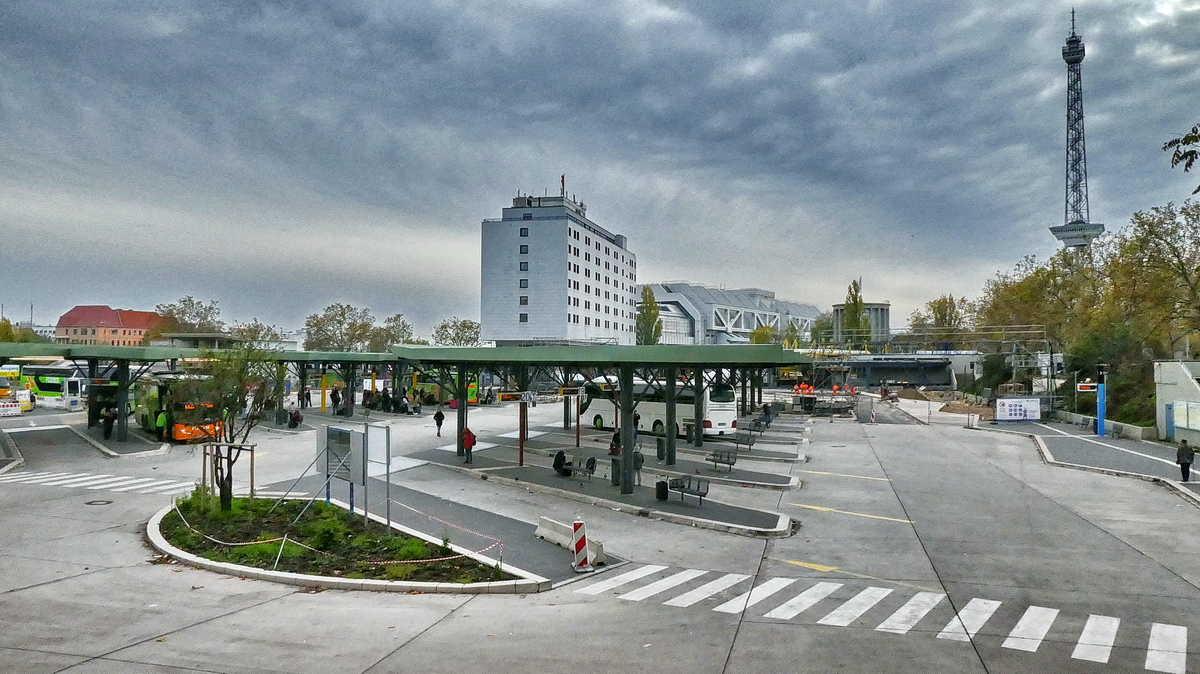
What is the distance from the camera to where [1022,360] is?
5316 cm

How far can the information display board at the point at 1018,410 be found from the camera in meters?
43.3

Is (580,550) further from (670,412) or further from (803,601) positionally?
(670,412)

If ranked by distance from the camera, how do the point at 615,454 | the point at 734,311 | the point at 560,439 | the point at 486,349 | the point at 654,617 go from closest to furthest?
the point at 654,617 → the point at 615,454 → the point at 486,349 → the point at 560,439 → the point at 734,311

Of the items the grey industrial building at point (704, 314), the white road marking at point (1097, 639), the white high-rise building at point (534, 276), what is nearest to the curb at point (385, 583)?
the white road marking at point (1097, 639)

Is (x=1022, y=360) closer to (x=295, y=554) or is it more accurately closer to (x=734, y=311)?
(x=295, y=554)

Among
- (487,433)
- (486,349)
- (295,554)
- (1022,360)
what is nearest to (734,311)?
(1022,360)

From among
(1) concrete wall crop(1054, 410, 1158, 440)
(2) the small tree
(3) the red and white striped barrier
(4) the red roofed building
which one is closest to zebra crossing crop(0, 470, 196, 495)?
(2) the small tree

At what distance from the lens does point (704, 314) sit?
146 m

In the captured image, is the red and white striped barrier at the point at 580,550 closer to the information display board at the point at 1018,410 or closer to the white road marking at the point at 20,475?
the white road marking at the point at 20,475

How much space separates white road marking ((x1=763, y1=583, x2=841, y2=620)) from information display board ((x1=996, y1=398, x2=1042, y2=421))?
38.6 meters

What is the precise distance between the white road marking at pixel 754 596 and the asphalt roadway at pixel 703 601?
62 mm

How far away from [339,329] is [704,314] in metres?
82.7

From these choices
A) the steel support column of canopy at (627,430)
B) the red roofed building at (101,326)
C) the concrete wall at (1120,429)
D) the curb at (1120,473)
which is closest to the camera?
the curb at (1120,473)

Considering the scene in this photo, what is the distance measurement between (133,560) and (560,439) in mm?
21597
